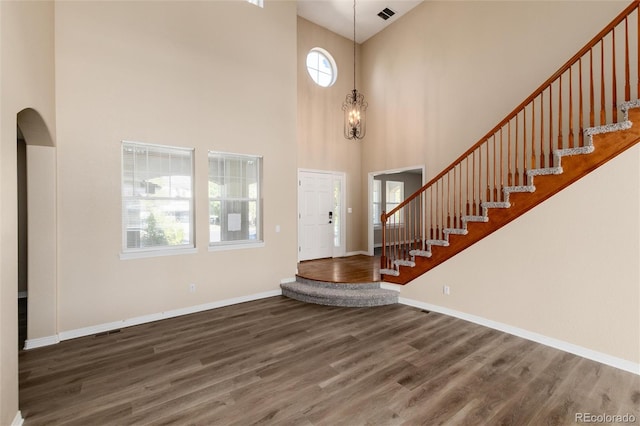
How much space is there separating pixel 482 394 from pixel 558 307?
163cm

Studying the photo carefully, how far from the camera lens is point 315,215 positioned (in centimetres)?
698

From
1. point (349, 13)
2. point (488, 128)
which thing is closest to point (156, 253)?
point (488, 128)

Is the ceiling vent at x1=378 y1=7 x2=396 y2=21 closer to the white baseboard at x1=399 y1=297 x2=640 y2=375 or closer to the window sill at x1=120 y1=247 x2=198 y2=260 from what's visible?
the white baseboard at x1=399 y1=297 x2=640 y2=375

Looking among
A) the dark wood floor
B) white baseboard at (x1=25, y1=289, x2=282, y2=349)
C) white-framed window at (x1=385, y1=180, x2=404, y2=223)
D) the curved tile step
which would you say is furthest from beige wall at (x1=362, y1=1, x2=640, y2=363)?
white baseboard at (x1=25, y1=289, x2=282, y2=349)

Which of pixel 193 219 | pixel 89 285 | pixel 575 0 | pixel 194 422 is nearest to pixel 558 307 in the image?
pixel 194 422

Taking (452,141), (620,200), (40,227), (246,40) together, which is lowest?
(40,227)

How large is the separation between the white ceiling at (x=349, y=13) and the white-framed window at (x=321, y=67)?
599 millimetres

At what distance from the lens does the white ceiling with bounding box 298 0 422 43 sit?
6.14 metres

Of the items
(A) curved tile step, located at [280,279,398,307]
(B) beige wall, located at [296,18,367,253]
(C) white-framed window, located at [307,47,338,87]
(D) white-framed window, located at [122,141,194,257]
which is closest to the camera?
(D) white-framed window, located at [122,141,194,257]

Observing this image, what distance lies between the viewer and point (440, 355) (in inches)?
123

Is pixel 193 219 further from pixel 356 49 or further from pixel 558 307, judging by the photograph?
pixel 356 49

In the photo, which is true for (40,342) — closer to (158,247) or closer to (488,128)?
(158,247)

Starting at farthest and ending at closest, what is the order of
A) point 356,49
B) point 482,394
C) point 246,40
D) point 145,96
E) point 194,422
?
point 356,49
point 246,40
point 145,96
point 482,394
point 194,422

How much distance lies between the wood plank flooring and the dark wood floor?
128 cm
